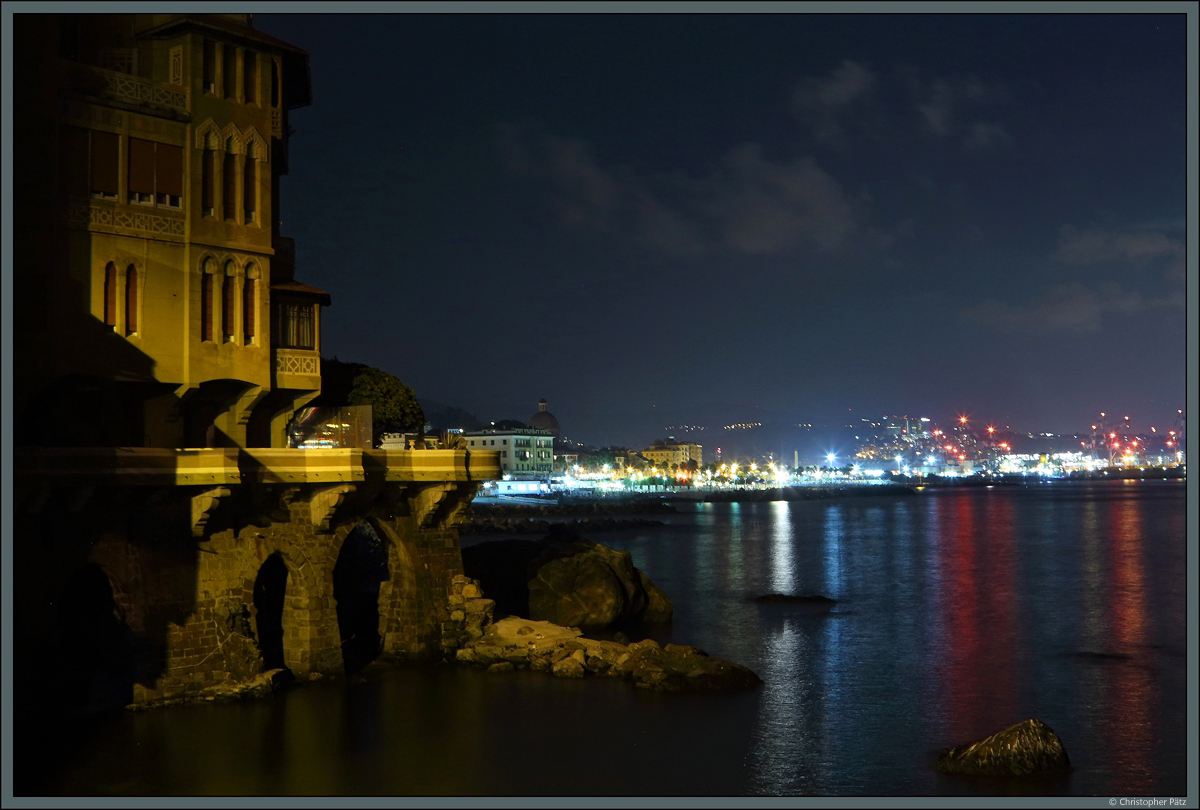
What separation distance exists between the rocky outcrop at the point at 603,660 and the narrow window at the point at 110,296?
44.6ft

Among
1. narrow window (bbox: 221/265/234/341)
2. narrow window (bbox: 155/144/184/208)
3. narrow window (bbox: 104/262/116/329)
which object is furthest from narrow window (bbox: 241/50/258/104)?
narrow window (bbox: 104/262/116/329)

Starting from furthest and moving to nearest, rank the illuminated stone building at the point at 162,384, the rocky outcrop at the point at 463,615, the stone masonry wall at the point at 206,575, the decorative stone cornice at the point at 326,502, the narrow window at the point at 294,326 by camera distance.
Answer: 1. the rocky outcrop at the point at 463,615
2. the narrow window at the point at 294,326
3. the decorative stone cornice at the point at 326,502
4. the illuminated stone building at the point at 162,384
5. the stone masonry wall at the point at 206,575

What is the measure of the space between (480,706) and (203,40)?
18307 millimetres

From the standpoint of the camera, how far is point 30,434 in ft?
83.6

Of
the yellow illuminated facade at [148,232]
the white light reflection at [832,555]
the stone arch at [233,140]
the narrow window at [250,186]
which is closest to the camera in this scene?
the yellow illuminated facade at [148,232]

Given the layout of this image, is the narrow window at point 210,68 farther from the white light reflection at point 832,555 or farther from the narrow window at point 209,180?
the white light reflection at point 832,555

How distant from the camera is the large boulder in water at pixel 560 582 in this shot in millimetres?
40562

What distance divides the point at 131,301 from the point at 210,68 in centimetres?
633

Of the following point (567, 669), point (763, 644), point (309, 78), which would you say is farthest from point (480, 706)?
point (309, 78)

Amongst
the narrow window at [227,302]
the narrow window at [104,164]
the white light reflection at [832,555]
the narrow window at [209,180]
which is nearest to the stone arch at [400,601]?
the narrow window at [227,302]

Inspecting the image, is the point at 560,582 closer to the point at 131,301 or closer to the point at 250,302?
the point at 250,302

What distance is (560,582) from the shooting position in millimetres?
41219

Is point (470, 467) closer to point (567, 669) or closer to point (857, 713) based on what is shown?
point (567, 669)

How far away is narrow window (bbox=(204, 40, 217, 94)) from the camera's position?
89.8 ft
